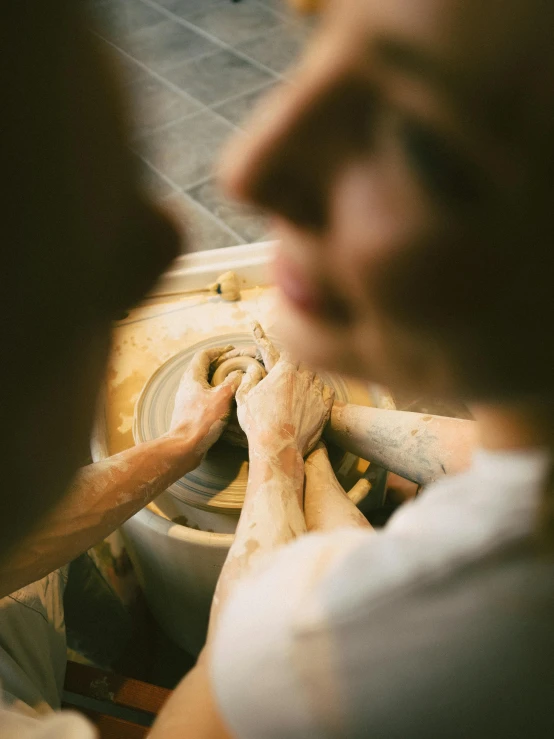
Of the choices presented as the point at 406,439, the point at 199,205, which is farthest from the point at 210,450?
the point at 199,205

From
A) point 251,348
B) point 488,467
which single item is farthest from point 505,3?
point 251,348

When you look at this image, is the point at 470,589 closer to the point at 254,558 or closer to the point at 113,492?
the point at 254,558

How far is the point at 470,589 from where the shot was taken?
18.6 inches

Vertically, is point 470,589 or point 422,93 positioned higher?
point 422,93

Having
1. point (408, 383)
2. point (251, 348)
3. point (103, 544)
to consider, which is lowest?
point (103, 544)

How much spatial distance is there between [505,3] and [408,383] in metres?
0.29

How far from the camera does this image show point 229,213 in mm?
2889

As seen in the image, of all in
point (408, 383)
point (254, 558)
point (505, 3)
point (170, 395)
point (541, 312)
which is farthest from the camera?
point (170, 395)

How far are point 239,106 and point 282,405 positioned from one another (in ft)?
9.14

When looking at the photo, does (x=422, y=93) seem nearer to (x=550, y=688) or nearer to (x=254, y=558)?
(x=550, y=688)

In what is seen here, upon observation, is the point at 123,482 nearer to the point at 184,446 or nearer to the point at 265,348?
the point at 184,446

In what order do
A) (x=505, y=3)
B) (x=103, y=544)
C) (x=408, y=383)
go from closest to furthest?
(x=505, y=3) < (x=408, y=383) < (x=103, y=544)

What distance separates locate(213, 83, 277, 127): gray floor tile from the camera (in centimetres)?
340

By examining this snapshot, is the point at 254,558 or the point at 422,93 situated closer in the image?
the point at 422,93
